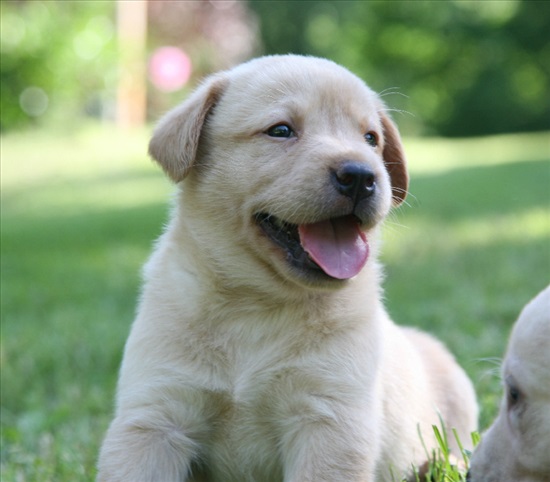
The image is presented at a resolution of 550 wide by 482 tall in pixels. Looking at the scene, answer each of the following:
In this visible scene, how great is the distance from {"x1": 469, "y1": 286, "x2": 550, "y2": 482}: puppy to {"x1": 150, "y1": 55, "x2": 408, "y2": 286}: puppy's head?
62 centimetres

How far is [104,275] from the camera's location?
802cm

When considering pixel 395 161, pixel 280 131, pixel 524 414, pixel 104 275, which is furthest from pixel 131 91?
pixel 524 414

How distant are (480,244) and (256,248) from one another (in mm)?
5687

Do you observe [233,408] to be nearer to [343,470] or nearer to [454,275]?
[343,470]

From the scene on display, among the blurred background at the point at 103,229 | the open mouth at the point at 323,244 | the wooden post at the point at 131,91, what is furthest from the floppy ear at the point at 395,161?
the wooden post at the point at 131,91

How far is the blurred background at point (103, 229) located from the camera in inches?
190

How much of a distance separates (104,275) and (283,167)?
502 cm

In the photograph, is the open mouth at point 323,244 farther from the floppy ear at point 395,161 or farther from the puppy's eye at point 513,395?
the puppy's eye at point 513,395

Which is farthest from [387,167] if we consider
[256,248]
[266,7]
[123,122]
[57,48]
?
[266,7]

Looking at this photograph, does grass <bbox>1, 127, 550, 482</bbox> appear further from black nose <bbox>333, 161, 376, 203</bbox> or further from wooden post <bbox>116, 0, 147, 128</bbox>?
wooden post <bbox>116, 0, 147, 128</bbox>

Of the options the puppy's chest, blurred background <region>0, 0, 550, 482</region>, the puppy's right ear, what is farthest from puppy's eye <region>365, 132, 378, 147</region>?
the puppy's chest

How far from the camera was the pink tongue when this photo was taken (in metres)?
3.19

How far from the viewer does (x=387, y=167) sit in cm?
381

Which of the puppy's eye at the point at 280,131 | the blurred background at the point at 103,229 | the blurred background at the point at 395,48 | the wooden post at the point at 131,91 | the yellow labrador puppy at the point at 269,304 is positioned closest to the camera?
the yellow labrador puppy at the point at 269,304
